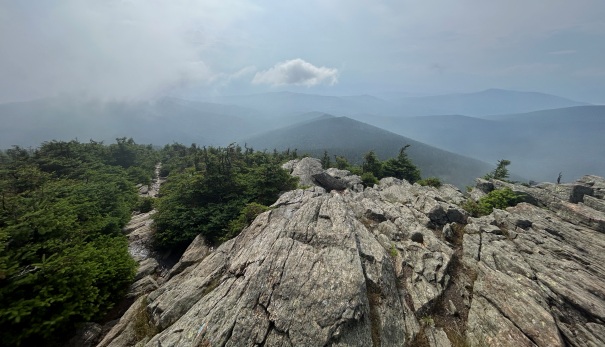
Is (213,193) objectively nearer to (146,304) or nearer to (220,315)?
(146,304)

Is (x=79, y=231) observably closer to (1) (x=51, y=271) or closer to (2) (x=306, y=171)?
(1) (x=51, y=271)

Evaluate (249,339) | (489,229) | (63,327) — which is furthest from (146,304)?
(489,229)

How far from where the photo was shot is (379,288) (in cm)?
1731

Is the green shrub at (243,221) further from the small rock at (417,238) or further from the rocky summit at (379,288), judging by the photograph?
the small rock at (417,238)

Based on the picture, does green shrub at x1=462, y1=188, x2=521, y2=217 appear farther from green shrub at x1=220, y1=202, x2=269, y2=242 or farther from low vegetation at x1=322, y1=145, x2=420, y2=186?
low vegetation at x1=322, y1=145, x2=420, y2=186

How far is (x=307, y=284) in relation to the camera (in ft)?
52.6

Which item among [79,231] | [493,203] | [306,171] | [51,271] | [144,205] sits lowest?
[144,205]

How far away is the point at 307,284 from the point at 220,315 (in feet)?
18.3

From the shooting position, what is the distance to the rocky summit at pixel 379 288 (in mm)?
14172

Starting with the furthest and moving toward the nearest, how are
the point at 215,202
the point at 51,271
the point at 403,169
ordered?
the point at 403,169 → the point at 215,202 → the point at 51,271

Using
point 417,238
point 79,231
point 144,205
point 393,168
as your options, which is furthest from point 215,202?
point 393,168

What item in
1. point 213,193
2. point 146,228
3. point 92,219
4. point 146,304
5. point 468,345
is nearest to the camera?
point 468,345

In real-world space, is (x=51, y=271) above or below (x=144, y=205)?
above

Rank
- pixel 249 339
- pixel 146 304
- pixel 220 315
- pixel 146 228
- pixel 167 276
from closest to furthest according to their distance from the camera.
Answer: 1. pixel 249 339
2. pixel 220 315
3. pixel 146 304
4. pixel 167 276
5. pixel 146 228
